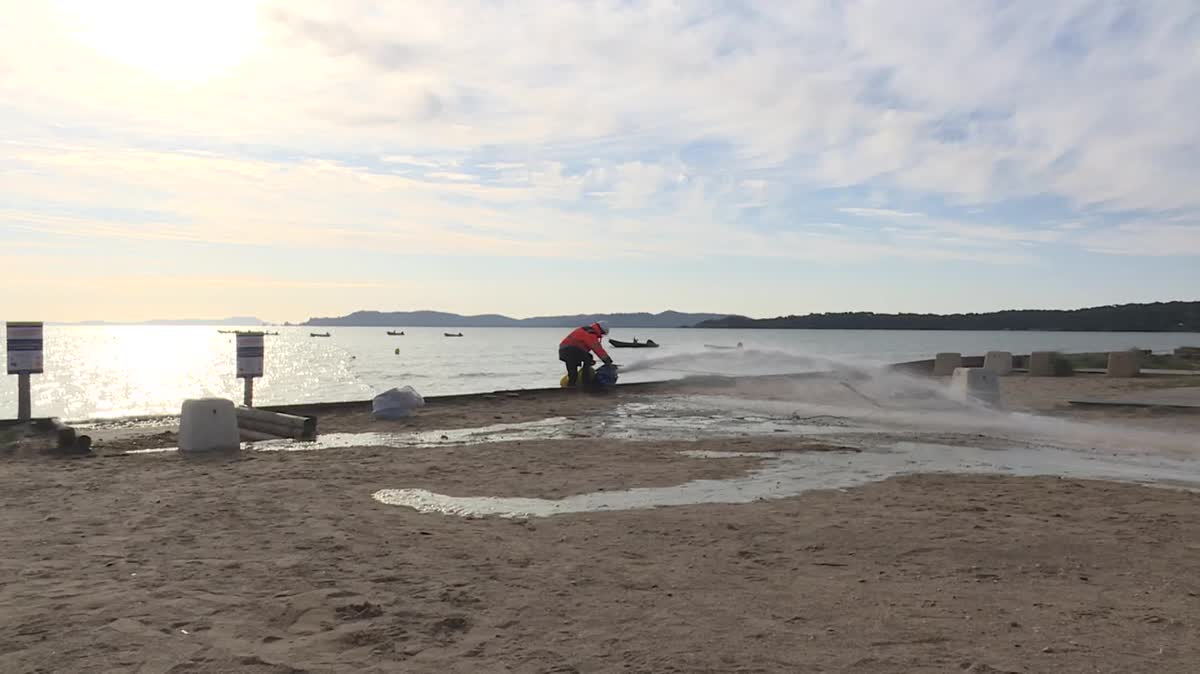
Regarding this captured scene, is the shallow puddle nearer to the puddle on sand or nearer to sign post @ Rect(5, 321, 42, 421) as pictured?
the puddle on sand

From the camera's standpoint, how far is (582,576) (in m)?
6.06

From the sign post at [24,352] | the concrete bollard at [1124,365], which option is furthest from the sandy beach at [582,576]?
the concrete bollard at [1124,365]

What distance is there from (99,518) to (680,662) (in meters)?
5.77

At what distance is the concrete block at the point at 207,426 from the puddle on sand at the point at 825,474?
14.1 ft

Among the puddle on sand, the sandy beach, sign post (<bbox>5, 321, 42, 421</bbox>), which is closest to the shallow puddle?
the puddle on sand

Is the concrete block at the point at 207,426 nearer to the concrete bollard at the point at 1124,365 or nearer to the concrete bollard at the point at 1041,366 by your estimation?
the concrete bollard at the point at 1041,366

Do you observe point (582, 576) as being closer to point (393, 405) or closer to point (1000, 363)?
point (393, 405)

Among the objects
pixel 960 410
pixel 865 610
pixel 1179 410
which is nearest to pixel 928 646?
pixel 865 610

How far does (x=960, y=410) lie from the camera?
61.4 feet

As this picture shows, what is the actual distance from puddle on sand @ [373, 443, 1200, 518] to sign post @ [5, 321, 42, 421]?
27.9 ft

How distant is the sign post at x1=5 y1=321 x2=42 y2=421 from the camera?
1404cm

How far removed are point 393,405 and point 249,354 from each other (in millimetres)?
2902

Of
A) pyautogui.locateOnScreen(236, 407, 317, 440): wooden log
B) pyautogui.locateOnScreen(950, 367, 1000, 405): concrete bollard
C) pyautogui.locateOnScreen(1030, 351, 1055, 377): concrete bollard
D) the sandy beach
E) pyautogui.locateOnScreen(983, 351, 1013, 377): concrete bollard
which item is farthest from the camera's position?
pyautogui.locateOnScreen(983, 351, 1013, 377): concrete bollard

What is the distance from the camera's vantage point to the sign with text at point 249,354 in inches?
645
